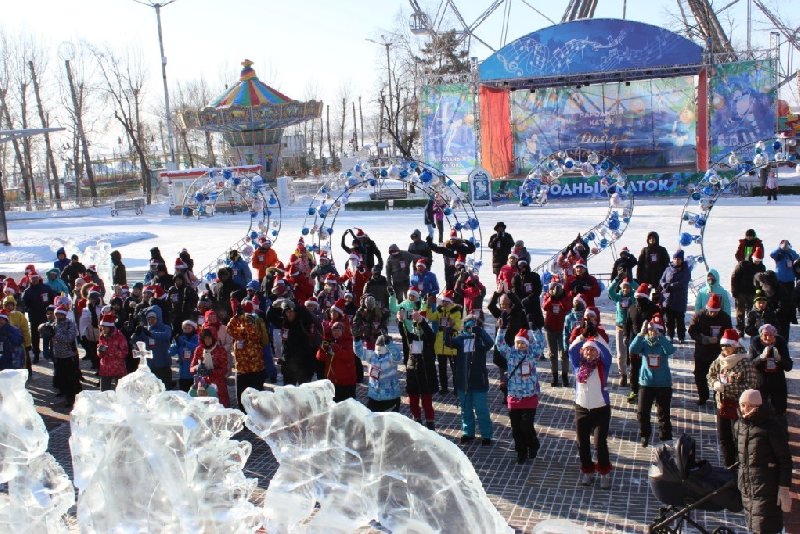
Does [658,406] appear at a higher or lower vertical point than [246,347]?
lower

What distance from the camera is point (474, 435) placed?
848 centimetres

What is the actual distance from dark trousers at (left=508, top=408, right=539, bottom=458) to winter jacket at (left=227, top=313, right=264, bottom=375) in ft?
9.81

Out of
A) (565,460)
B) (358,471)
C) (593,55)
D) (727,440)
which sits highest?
(593,55)

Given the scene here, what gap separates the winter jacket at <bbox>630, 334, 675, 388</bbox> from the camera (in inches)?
304

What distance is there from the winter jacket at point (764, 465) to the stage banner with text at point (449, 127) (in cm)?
2872

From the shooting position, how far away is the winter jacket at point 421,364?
28.2ft

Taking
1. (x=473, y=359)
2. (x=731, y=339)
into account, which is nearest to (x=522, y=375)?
(x=473, y=359)

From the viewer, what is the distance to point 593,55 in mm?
32156

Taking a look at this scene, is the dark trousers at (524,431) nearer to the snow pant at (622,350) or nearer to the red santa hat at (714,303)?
the red santa hat at (714,303)

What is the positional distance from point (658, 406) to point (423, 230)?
58.3 ft

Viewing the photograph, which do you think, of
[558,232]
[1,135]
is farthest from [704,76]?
[1,135]

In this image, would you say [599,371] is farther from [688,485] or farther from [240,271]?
[240,271]

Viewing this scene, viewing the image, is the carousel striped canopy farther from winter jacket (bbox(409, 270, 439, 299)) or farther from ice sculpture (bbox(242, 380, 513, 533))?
ice sculpture (bbox(242, 380, 513, 533))

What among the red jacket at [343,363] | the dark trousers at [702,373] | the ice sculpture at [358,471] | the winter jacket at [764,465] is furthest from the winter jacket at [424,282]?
the ice sculpture at [358,471]
